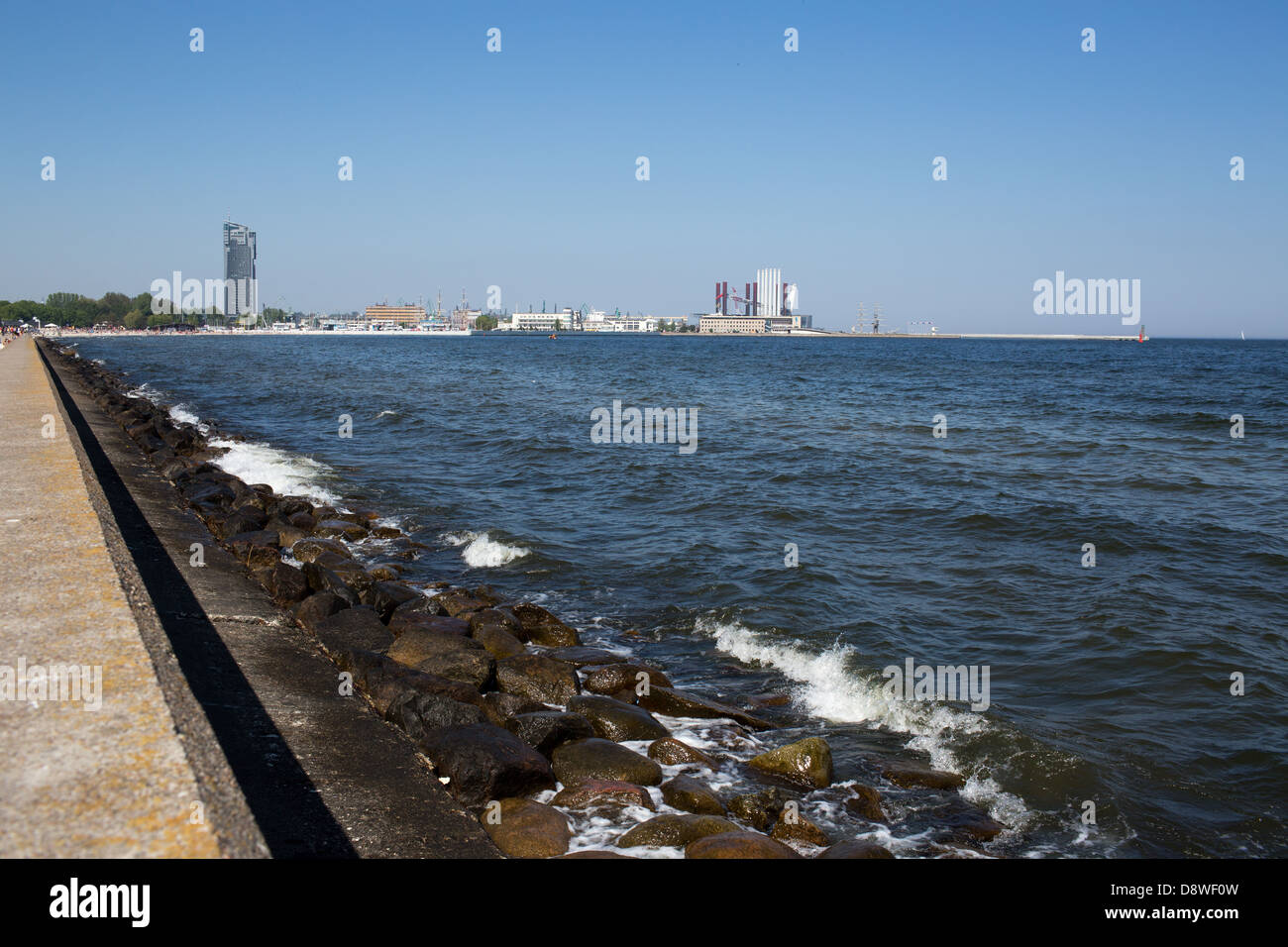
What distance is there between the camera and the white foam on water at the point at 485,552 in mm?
14383

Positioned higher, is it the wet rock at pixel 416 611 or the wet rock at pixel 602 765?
the wet rock at pixel 416 611

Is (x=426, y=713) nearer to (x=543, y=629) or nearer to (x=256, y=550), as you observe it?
(x=543, y=629)

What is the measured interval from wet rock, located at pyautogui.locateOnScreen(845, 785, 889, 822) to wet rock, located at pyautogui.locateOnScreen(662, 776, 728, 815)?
1.06m

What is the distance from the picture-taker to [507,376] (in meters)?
62.6

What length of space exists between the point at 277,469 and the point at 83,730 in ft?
64.9

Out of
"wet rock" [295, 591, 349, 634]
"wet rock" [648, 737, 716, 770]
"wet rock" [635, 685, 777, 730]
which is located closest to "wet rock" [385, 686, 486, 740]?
"wet rock" [648, 737, 716, 770]

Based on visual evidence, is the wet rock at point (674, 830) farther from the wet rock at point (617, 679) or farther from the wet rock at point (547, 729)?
the wet rock at point (617, 679)

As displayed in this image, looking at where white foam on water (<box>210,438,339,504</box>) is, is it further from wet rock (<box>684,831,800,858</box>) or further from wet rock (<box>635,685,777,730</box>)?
wet rock (<box>684,831,800,858</box>)

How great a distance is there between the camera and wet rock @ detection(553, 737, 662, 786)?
707 cm

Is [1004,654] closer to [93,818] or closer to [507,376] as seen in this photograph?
[93,818]

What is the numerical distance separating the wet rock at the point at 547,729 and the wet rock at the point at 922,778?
2.70 metres

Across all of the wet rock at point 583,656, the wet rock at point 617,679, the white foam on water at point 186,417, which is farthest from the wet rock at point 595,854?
the white foam on water at point 186,417
